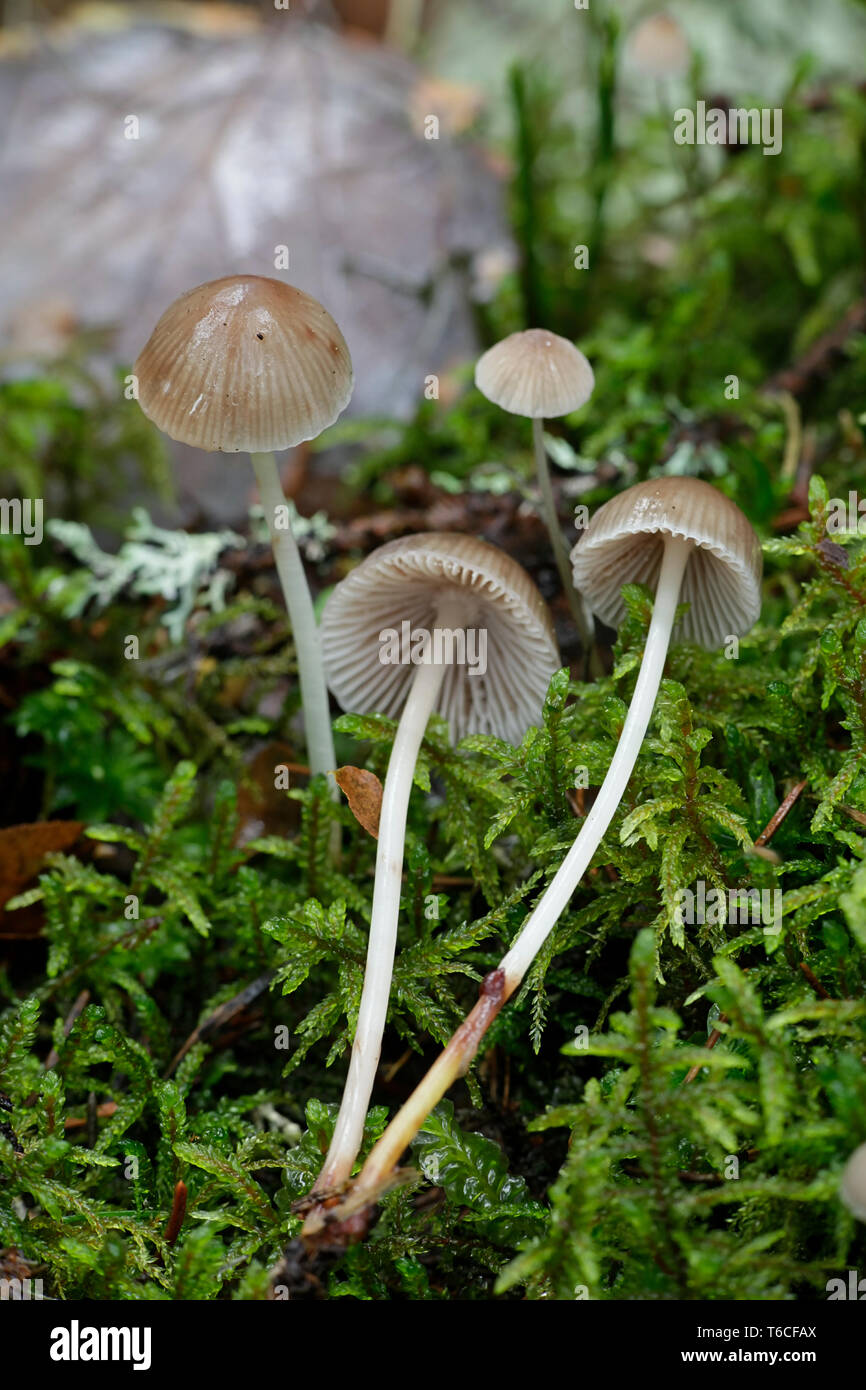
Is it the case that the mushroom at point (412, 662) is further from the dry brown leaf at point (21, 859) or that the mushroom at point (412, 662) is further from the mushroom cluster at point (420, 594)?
the dry brown leaf at point (21, 859)

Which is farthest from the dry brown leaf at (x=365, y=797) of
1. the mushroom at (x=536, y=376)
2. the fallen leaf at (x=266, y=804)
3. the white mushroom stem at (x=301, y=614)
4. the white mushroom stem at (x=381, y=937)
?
the mushroom at (x=536, y=376)

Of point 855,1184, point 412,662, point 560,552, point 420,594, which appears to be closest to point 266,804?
point 412,662

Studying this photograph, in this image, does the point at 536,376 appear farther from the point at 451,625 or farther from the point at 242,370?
the point at 242,370

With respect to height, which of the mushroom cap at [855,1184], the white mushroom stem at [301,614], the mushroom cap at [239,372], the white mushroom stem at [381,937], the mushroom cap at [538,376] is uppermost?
the mushroom cap at [538,376]

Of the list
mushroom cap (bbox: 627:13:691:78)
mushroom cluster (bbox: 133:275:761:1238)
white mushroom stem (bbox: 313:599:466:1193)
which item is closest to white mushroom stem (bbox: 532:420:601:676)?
mushroom cluster (bbox: 133:275:761:1238)

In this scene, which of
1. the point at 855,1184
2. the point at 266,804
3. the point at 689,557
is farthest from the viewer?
the point at 266,804
